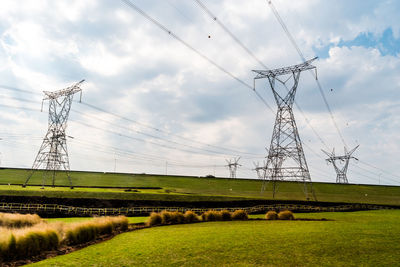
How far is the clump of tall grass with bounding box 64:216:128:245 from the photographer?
17.7 meters

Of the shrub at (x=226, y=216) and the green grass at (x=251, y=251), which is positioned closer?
the green grass at (x=251, y=251)

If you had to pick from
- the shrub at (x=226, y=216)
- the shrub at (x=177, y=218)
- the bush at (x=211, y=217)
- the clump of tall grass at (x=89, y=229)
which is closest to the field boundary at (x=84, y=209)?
the shrub at (x=177, y=218)

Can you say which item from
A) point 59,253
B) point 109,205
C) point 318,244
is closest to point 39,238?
point 59,253

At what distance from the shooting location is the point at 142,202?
149 feet

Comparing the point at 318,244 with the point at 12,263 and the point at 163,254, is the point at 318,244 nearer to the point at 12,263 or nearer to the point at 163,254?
the point at 163,254

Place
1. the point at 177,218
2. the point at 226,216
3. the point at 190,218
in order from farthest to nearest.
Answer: the point at 226,216 → the point at 190,218 → the point at 177,218

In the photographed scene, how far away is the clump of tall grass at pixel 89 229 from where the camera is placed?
1772cm

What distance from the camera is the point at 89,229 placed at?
19328 mm

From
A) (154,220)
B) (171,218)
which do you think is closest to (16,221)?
(154,220)

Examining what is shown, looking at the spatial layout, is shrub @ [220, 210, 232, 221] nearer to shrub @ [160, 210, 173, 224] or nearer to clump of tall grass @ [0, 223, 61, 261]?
shrub @ [160, 210, 173, 224]

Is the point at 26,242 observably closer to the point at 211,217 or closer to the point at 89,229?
the point at 89,229

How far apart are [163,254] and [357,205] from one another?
50.8 meters

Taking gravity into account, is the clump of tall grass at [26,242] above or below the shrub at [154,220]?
above

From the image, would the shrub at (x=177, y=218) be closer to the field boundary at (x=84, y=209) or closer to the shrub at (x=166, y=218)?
the shrub at (x=166, y=218)
